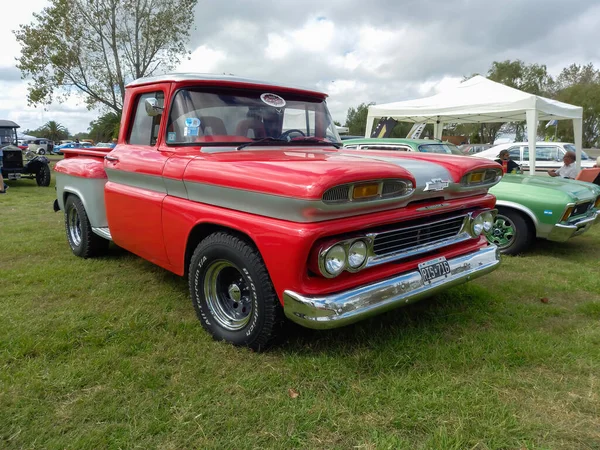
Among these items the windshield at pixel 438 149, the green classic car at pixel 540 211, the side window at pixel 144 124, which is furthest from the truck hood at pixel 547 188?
the side window at pixel 144 124

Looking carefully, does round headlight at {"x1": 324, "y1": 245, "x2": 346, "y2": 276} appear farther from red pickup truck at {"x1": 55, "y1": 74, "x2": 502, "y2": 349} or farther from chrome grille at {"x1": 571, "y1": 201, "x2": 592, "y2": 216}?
chrome grille at {"x1": 571, "y1": 201, "x2": 592, "y2": 216}

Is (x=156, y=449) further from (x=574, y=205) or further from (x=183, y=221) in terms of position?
(x=574, y=205)

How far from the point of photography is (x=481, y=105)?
31.5 ft

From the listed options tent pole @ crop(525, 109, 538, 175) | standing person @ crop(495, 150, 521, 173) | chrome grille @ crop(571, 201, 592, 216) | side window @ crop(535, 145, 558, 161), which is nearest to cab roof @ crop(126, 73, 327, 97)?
chrome grille @ crop(571, 201, 592, 216)

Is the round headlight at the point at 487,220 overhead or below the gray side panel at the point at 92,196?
below

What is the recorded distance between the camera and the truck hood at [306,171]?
2.25 metres

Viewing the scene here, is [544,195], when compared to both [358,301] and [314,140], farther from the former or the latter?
[358,301]

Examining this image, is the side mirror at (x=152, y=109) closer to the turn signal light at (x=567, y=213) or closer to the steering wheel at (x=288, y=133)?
the steering wheel at (x=288, y=133)

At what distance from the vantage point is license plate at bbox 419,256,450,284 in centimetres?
276

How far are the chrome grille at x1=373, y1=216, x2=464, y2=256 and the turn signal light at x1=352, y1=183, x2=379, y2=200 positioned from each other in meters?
0.27

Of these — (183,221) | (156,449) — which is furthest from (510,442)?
(183,221)

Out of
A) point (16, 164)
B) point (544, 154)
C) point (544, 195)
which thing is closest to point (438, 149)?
point (544, 195)

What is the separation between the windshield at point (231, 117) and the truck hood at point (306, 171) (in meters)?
0.23

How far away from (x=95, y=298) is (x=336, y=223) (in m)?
2.50
